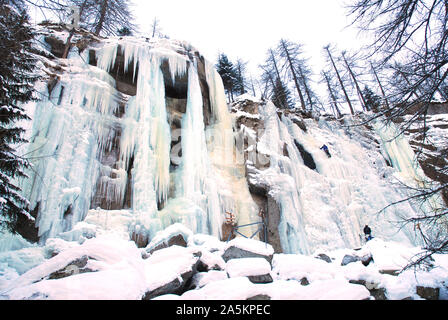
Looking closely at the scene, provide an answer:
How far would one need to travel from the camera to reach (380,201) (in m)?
12.4

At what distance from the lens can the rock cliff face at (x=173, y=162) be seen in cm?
737

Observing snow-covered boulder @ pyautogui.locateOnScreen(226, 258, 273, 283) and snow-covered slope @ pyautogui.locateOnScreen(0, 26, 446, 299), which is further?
snow-covered boulder @ pyautogui.locateOnScreen(226, 258, 273, 283)

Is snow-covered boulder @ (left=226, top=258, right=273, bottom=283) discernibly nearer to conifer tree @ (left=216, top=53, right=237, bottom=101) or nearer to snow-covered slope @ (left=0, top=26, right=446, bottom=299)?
snow-covered slope @ (left=0, top=26, right=446, bottom=299)

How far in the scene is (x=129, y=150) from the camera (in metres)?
8.83

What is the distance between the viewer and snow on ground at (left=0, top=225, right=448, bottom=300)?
8.48ft

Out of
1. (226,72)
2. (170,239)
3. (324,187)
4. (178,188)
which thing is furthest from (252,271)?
(226,72)

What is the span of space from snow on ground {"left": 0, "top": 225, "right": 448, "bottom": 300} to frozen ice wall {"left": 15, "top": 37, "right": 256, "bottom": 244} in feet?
7.99

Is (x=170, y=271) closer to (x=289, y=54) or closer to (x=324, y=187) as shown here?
(x=324, y=187)

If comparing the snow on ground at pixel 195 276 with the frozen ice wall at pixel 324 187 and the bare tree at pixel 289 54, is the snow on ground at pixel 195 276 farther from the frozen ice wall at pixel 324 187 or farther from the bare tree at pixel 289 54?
the bare tree at pixel 289 54

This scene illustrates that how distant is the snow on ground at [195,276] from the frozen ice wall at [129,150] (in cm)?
243

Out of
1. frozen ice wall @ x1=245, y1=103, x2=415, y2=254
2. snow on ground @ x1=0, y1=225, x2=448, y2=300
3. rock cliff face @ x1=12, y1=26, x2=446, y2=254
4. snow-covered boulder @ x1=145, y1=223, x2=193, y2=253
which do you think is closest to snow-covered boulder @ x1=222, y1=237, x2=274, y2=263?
snow on ground @ x1=0, y1=225, x2=448, y2=300
